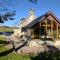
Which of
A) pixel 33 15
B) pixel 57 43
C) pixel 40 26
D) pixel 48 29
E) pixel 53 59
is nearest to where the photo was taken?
pixel 53 59

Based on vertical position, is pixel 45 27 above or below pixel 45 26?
below

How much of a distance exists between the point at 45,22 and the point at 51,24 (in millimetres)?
1295

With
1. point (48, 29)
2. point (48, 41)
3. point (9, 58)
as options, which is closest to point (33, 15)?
point (48, 29)

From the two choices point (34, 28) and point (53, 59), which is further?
point (34, 28)

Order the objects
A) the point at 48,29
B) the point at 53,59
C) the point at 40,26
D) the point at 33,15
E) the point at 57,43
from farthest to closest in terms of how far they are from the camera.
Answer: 1. the point at 33,15
2. the point at 48,29
3. the point at 40,26
4. the point at 57,43
5. the point at 53,59

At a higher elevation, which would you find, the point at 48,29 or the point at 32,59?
the point at 48,29

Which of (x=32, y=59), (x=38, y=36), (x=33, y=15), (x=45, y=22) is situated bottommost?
(x=32, y=59)

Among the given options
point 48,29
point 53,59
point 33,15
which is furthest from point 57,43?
point 33,15

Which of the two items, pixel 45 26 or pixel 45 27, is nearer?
pixel 45 26

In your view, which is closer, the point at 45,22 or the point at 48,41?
the point at 48,41

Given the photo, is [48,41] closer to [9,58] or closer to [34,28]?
[34,28]

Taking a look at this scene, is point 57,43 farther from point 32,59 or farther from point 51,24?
point 32,59

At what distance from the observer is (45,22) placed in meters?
38.5

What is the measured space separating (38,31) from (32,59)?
65.4 ft
